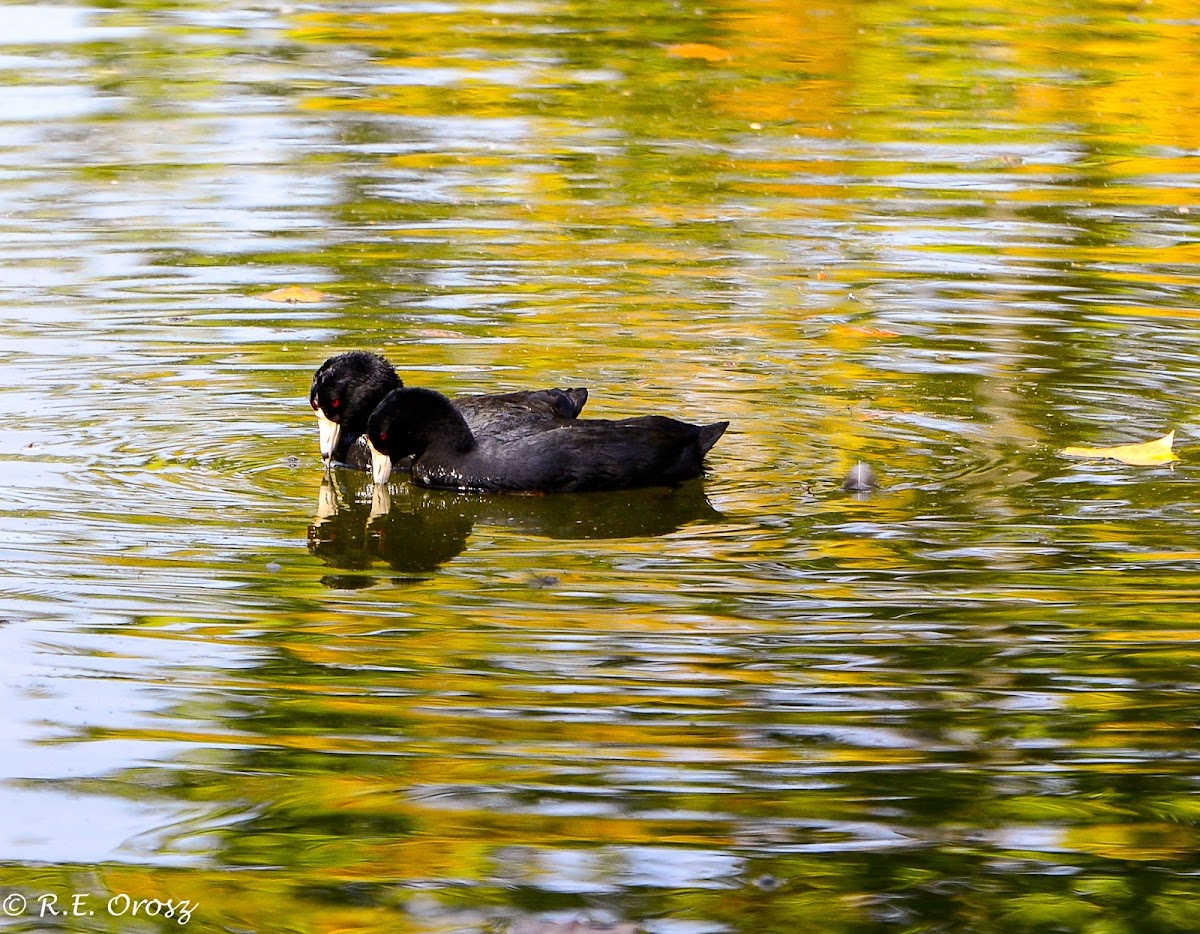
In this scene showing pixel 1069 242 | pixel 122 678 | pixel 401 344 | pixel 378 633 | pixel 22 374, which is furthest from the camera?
pixel 1069 242

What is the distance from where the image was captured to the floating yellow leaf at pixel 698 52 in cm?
1861

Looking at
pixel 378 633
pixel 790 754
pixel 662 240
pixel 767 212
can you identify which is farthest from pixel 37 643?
pixel 767 212

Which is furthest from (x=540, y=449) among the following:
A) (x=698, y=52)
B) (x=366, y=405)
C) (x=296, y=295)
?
(x=698, y=52)

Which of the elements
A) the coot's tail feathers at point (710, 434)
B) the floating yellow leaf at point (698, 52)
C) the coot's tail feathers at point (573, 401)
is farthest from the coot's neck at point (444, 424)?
the floating yellow leaf at point (698, 52)

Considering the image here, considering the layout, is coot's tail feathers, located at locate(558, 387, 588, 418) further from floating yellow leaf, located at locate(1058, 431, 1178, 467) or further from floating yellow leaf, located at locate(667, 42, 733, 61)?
floating yellow leaf, located at locate(667, 42, 733, 61)

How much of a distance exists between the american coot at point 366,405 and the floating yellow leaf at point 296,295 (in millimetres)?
2197

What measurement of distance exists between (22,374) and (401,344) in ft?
6.28

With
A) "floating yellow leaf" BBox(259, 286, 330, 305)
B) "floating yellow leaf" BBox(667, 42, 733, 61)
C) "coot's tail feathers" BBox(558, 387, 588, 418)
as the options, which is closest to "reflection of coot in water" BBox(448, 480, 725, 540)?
"coot's tail feathers" BBox(558, 387, 588, 418)

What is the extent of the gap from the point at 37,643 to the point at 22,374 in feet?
12.1

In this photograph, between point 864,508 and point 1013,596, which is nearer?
point 1013,596

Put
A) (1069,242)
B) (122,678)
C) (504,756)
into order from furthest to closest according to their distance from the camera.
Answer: (1069,242)
(122,678)
(504,756)

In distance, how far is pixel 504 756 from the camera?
550 centimetres

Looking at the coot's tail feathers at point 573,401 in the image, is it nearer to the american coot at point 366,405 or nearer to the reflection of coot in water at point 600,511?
the american coot at point 366,405

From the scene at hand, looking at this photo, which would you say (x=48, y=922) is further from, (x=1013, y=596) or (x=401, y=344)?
(x=401, y=344)
